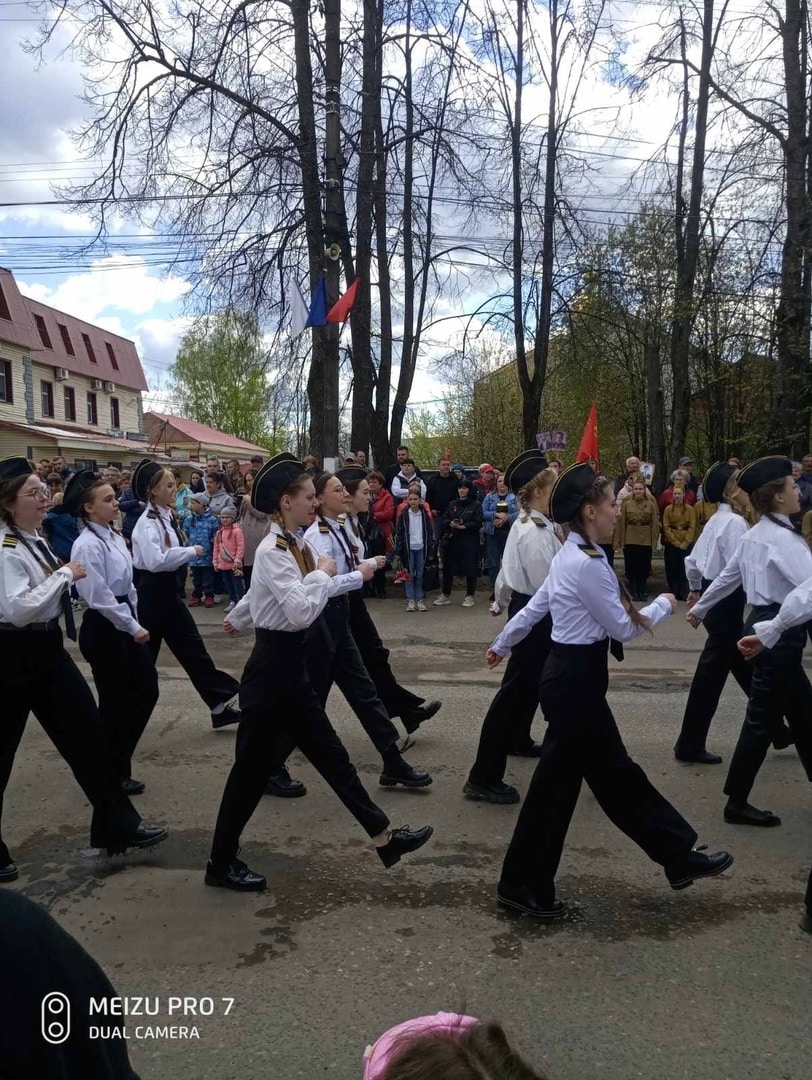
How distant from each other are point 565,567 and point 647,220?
1796cm

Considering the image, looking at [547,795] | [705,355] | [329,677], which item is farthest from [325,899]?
[705,355]

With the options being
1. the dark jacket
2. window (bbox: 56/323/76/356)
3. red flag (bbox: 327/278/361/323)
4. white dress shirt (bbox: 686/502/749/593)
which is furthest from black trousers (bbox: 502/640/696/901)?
window (bbox: 56/323/76/356)

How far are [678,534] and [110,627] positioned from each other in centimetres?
933

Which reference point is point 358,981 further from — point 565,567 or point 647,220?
point 647,220

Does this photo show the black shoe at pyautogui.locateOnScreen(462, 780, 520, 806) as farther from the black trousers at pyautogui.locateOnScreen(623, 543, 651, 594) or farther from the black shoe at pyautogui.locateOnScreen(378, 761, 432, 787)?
the black trousers at pyautogui.locateOnScreen(623, 543, 651, 594)

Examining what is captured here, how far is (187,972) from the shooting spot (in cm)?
335

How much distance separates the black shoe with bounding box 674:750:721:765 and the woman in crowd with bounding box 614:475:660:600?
23.3ft

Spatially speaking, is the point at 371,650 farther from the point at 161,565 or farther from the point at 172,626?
the point at 161,565

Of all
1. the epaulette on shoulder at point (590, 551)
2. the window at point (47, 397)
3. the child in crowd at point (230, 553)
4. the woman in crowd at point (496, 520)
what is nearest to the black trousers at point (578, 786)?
the epaulette on shoulder at point (590, 551)

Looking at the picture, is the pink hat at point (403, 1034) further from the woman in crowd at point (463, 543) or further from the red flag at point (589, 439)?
the woman in crowd at point (463, 543)

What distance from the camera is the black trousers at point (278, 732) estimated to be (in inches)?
152

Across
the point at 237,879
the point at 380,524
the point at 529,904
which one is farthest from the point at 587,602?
the point at 380,524

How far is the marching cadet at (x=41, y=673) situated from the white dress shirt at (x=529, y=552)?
258 cm

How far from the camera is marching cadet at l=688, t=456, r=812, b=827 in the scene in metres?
4.48
